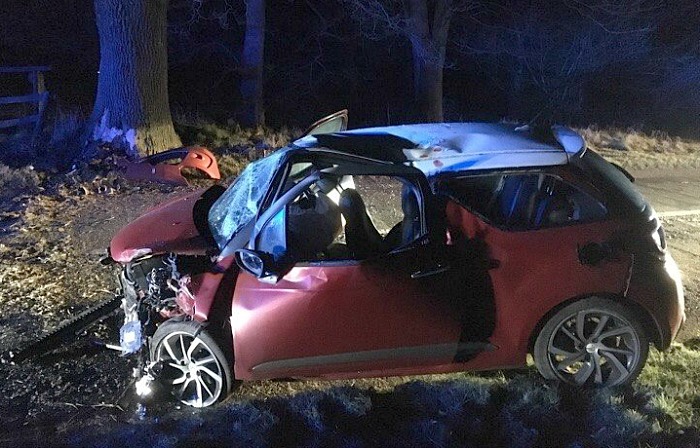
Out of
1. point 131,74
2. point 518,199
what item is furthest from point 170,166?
point 518,199

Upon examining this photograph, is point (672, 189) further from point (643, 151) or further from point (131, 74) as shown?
point (131, 74)

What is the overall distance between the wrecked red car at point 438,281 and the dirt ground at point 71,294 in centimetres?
43

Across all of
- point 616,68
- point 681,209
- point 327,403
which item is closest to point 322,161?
point 327,403

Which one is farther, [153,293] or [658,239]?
[153,293]

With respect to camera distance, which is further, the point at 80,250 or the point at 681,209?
the point at 681,209

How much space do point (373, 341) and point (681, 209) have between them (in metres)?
6.32

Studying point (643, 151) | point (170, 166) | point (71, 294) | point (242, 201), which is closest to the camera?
point (242, 201)

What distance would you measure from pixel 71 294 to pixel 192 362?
2.30 m

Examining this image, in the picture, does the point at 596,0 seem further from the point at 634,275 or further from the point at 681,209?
the point at 634,275

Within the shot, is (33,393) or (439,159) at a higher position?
(439,159)

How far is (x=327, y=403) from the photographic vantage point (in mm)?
4457

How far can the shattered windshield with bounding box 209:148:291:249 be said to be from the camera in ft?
15.2

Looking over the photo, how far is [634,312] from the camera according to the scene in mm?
4395

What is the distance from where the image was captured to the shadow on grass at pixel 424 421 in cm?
404
